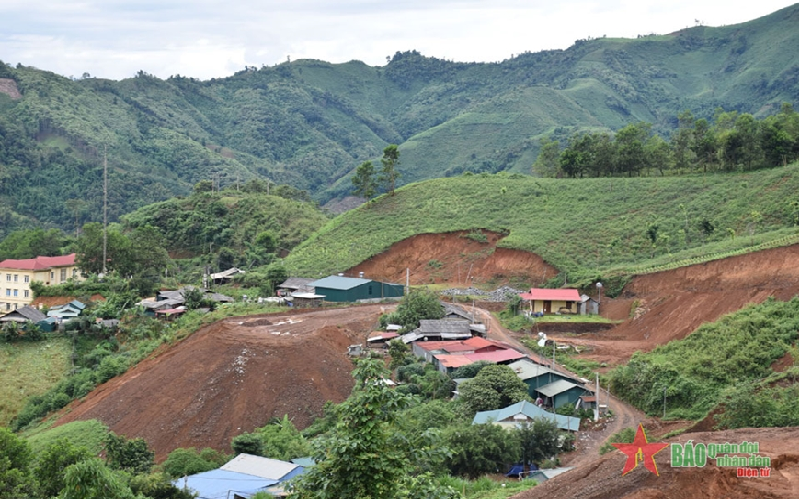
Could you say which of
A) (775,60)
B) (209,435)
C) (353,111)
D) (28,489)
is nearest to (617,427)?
(209,435)

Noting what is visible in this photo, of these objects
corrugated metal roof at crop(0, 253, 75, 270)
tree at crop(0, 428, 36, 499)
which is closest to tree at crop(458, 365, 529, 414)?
tree at crop(0, 428, 36, 499)

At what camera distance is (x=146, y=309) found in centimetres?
4272

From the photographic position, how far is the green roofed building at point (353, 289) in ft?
142

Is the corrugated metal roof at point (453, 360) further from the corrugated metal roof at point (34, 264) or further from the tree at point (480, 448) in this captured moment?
the corrugated metal roof at point (34, 264)

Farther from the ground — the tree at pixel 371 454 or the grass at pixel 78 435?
the tree at pixel 371 454

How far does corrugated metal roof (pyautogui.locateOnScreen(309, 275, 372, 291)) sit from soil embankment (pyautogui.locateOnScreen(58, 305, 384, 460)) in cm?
851

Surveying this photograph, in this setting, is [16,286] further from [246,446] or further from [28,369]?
[246,446]

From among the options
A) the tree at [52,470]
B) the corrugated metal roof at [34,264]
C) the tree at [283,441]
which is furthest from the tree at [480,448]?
the corrugated metal roof at [34,264]

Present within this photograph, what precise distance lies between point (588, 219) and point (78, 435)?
33.4 m

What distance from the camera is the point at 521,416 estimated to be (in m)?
23.7

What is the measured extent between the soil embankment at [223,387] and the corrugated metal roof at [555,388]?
277 inches

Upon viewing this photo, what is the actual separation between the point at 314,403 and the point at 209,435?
385 cm

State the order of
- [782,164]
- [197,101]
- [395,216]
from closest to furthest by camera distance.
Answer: [782,164]
[395,216]
[197,101]

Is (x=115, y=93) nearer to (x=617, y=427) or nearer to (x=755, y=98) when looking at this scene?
(x=755, y=98)
